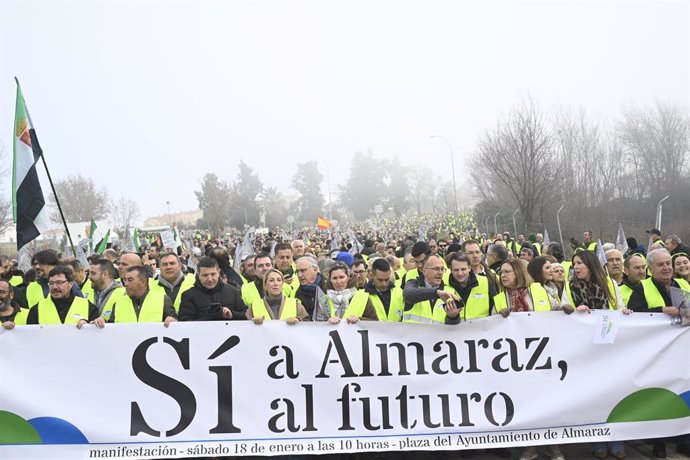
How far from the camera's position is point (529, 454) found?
5574 mm

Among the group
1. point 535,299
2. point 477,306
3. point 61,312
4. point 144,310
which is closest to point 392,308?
point 477,306

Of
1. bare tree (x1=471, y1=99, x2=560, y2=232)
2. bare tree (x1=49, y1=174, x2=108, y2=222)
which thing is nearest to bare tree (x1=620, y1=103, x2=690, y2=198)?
bare tree (x1=471, y1=99, x2=560, y2=232)

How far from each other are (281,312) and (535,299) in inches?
93.0

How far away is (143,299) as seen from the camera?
603 centimetres

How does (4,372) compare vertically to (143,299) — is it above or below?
below

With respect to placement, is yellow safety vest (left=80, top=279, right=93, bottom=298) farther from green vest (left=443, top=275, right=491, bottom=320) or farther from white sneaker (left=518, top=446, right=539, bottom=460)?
white sneaker (left=518, top=446, right=539, bottom=460)

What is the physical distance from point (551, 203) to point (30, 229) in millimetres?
28180

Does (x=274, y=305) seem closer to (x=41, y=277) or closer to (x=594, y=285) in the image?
(x=594, y=285)

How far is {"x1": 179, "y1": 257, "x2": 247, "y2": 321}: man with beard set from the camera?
5.78 meters

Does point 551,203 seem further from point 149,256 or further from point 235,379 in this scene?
point 235,379

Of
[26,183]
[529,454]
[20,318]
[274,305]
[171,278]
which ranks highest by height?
[26,183]

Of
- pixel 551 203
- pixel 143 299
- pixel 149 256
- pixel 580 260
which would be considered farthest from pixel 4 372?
pixel 551 203

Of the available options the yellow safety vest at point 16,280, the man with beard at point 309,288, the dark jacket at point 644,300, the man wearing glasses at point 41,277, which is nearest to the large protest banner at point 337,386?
the dark jacket at point 644,300

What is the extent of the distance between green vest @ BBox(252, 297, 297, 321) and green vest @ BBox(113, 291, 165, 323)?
2.94 feet
